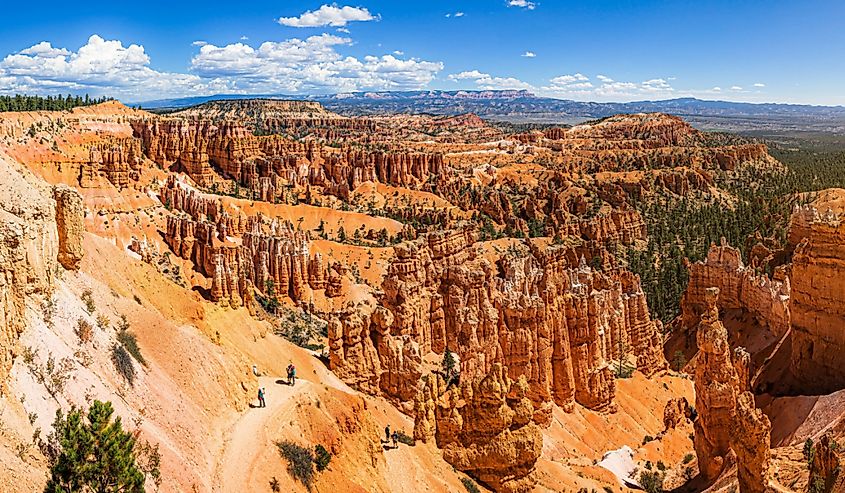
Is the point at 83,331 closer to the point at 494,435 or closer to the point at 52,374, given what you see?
the point at 52,374

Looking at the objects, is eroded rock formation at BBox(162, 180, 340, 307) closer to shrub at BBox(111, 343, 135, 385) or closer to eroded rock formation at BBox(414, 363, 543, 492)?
eroded rock formation at BBox(414, 363, 543, 492)

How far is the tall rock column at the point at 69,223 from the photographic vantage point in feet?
50.3

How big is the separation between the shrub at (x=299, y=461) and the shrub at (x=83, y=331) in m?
4.93

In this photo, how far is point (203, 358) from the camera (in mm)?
17797

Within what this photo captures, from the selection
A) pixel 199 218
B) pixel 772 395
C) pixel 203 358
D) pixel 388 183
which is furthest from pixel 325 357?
pixel 388 183

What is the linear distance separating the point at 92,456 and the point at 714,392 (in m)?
19.4

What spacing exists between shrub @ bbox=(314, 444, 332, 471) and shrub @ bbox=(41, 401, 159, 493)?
590 centimetres

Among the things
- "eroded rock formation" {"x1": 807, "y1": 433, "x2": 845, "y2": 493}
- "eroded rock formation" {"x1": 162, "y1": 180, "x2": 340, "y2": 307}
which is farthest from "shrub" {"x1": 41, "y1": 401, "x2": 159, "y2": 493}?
"eroded rock formation" {"x1": 162, "y1": 180, "x2": 340, "y2": 307}

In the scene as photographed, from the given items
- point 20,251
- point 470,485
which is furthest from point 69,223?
point 470,485

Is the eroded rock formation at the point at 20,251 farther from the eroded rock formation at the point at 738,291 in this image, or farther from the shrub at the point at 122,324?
the eroded rock formation at the point at 738,291

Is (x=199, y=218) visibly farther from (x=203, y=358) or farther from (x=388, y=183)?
(x=388, y=183)

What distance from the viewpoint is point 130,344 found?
15.7 meters

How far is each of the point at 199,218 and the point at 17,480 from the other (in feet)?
160

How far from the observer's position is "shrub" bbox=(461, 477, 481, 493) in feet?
60.0
